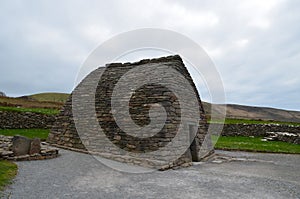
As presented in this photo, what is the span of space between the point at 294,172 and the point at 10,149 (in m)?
12.1

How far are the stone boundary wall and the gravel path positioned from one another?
58.1 feet

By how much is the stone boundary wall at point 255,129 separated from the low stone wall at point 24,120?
64.8ft

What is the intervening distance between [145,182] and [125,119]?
16.3 ft

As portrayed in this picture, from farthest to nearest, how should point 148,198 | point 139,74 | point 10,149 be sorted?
point 139,74 < point 10,149 < point 148,198

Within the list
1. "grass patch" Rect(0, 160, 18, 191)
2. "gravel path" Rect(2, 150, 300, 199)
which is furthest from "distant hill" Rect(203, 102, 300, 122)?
"grass patch" Rect(0, 160, 18, 191)

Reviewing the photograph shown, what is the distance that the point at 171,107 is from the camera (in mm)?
11250

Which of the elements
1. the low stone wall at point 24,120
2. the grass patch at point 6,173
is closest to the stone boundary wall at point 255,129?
the low stone wall at point 24,120

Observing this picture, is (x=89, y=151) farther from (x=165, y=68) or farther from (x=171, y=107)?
(x=165, y=68)

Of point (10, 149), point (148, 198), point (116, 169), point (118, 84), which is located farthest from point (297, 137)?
point (10, 149)

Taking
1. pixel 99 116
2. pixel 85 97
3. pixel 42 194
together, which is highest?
pixel 85 97

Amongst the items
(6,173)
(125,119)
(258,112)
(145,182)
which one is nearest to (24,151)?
(6,173)

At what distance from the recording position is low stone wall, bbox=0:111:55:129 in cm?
1998

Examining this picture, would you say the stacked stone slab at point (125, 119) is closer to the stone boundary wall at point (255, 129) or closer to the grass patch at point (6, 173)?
the grass patch at point (6, 173)

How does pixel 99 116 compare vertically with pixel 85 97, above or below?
below
